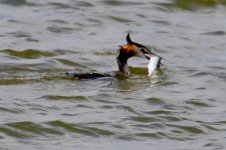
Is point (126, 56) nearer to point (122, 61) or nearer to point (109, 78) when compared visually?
point (122, 61)

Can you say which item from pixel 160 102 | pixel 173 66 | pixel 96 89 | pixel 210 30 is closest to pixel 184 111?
pixel 160 102

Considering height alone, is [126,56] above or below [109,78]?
above

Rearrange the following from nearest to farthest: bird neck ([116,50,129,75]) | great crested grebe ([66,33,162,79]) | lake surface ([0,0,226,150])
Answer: lake surface ([0,0,226,150]) → great crested grebe ([66,33,162,79]) → bird neck ([116,50,129,75])

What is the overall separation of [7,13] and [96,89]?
379 centimetres

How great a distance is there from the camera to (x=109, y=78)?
29.5ft

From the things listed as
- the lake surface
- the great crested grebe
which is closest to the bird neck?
the great crested grebe

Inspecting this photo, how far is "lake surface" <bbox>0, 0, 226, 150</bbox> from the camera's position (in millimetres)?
7234

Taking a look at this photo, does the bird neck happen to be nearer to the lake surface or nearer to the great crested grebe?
A: the great crested grebe

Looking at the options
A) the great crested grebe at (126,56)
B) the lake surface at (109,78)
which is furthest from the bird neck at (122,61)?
the lake surface at (109,78)

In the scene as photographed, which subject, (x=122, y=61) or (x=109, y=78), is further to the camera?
(x=122, y=61)

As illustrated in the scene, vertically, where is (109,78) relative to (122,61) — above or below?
below

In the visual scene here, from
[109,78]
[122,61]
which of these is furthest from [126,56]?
[109,78]

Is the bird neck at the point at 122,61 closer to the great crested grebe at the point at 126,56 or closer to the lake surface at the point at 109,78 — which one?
the great crested grebe at the point at 126,56

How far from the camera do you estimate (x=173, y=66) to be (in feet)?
31.9
